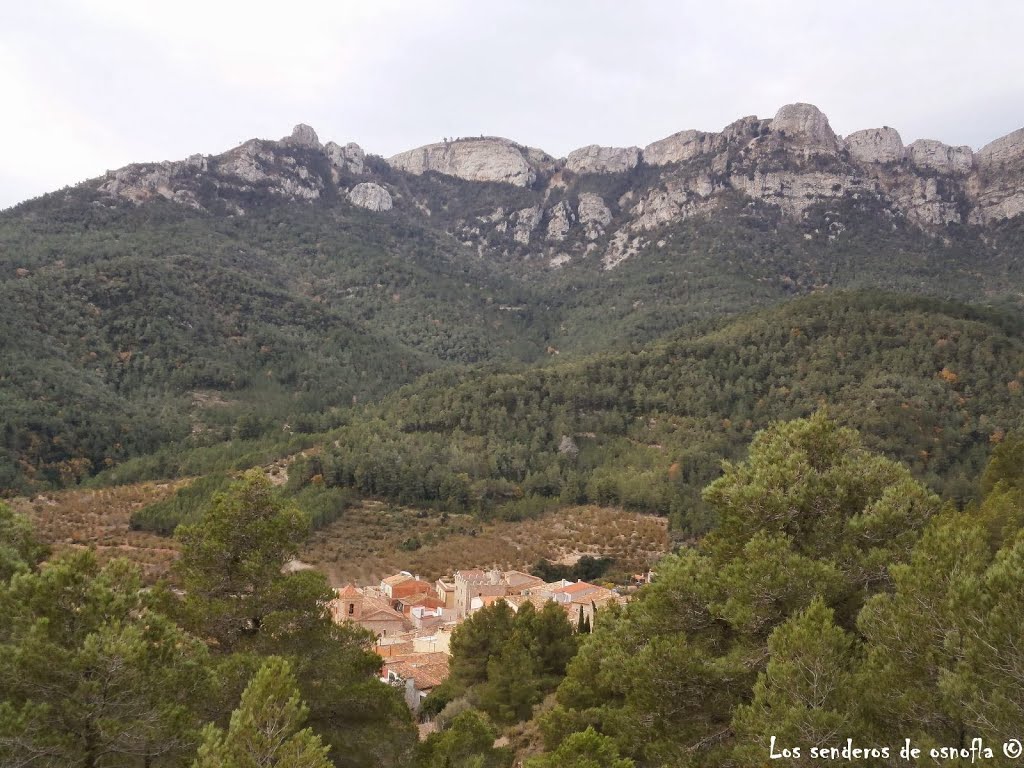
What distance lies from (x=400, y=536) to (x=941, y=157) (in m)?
176

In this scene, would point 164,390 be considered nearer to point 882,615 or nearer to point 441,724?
point 441,724

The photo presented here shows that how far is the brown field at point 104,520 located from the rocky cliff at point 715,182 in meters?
109

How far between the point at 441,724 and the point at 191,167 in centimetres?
17035

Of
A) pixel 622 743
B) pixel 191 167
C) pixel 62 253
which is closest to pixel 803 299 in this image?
pixel 622 743

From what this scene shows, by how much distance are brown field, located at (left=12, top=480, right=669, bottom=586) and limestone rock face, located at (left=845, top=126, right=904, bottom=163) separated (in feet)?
501

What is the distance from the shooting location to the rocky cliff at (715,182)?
518 feet

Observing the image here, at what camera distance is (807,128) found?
561 ft

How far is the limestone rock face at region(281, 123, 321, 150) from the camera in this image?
7515 inches

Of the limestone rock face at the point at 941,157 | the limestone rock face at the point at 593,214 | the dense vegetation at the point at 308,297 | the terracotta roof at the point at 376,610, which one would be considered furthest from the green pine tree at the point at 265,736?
the limestone rock face at the point at 941,157

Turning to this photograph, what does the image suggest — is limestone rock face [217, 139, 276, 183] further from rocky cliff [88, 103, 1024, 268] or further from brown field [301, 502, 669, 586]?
brown field [301, 502, 669, 586]

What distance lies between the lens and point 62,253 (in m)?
109

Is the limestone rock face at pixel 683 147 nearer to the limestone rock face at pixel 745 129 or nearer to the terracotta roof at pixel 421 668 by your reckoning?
the limestone rock face at pixel 745 129

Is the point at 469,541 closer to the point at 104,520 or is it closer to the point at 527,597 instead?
the point at 527,597

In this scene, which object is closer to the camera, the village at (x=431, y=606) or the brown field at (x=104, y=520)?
the village at (x=431, y=606)
